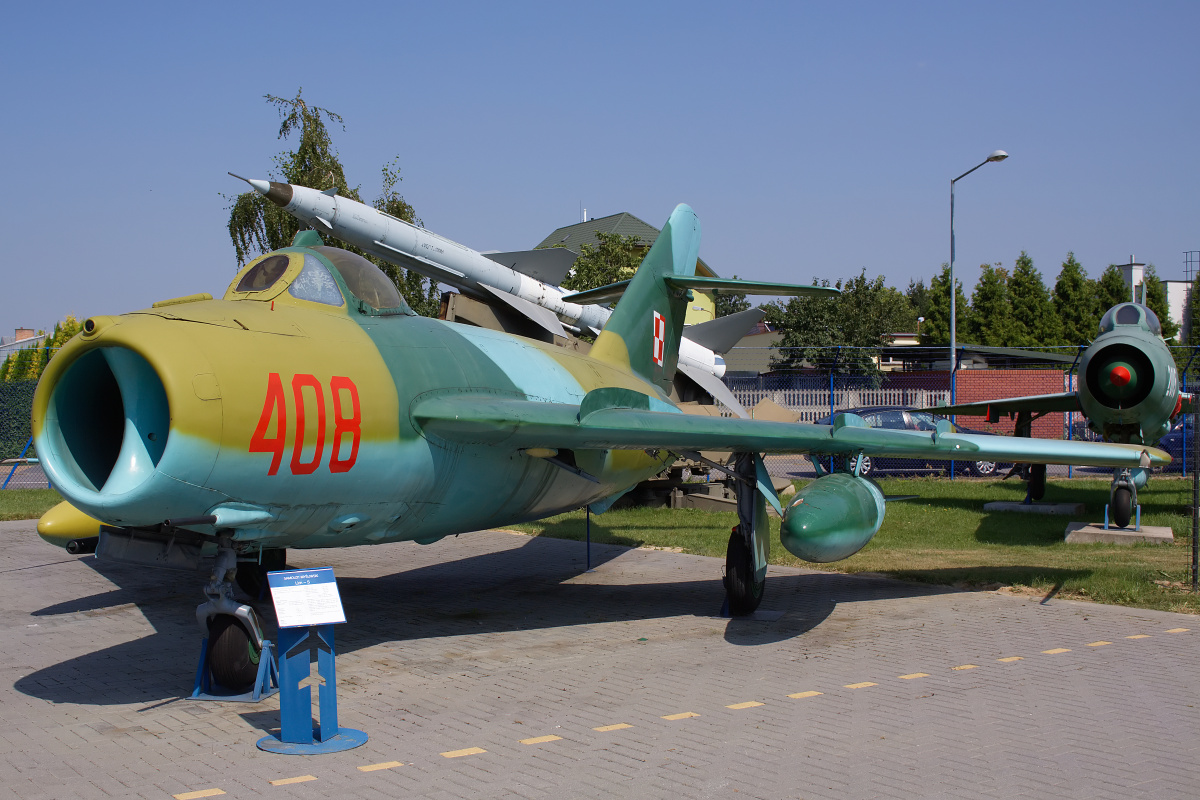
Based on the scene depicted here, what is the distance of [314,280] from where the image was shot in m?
7.07

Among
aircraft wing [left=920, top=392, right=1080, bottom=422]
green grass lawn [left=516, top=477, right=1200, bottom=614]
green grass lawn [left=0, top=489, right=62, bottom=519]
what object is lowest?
green grass lawn [left=516, top=477, right=1200, bottom=614]

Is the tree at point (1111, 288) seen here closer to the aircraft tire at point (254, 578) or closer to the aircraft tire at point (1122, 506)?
the aircraft tire at point (1122, 506)

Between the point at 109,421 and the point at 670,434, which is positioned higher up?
the point at 109,421

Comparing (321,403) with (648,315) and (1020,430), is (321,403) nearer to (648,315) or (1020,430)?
(648,315)

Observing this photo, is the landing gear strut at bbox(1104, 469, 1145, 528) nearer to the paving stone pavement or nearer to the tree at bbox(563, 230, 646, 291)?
the paving stone pavement

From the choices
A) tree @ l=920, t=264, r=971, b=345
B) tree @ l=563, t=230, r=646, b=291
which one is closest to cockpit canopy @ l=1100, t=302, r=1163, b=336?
tree @ l=563, t=230, r=646, b=291

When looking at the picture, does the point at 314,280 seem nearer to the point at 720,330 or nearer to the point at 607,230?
the point at 720,330

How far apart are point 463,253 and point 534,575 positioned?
782 cm

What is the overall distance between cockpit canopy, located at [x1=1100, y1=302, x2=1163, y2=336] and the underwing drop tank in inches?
358

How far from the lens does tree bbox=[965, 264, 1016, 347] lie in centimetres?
5088

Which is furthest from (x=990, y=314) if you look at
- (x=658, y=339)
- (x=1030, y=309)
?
(x=658, y=339)

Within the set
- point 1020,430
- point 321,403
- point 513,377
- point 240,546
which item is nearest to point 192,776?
point 240,546

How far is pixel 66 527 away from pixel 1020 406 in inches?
631

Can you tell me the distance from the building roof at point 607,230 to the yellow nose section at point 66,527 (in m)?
46.7
